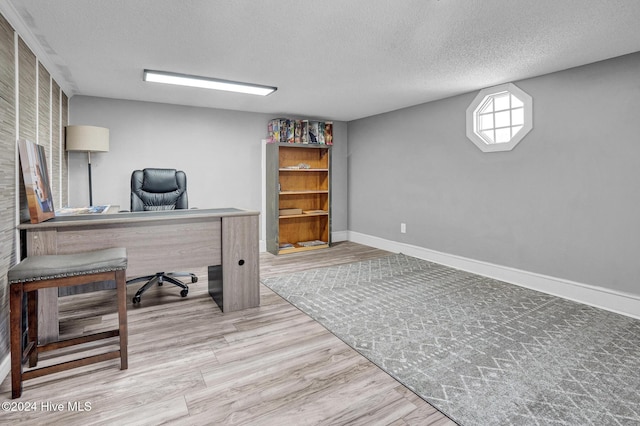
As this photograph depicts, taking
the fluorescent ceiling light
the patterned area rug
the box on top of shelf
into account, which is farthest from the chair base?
the box on top of shelf

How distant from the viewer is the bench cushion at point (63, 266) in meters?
1.76

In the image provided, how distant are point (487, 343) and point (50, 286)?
2719mm

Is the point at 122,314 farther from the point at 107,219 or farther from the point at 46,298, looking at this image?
the point at 107,219

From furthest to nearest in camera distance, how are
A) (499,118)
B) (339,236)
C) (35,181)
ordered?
(339,236)
(499,118)
(35,181)

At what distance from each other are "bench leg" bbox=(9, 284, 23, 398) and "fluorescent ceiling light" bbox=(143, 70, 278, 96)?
2.28 meters

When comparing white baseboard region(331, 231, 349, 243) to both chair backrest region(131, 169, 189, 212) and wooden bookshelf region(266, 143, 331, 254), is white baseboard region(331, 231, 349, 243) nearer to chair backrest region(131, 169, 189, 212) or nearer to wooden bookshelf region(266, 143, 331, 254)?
wooden bookshelf region(266, 143, 331, 254)

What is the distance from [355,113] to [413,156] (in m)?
1.19

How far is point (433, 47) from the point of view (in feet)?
8.71

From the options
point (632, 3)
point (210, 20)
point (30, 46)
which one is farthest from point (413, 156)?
point (30, 46)

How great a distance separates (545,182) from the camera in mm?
3389

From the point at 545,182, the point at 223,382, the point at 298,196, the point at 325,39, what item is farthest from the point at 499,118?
the point at 223,382

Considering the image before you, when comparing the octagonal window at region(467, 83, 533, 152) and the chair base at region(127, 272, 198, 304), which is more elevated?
the octagonal window at region(467, 83, 533, 152)

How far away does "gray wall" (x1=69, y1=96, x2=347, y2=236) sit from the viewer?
13.9 ft

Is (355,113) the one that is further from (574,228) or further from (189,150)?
(574,228)
